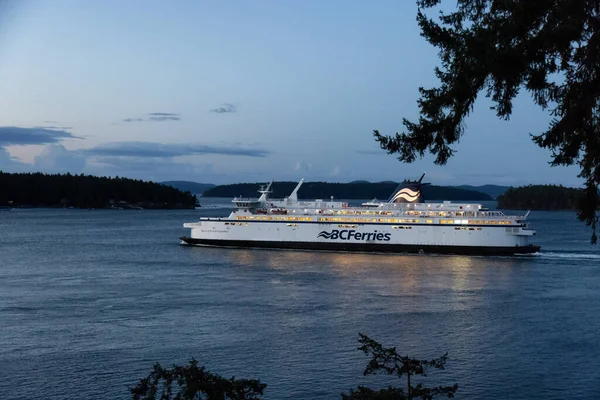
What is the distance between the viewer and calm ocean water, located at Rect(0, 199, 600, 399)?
52.9ft

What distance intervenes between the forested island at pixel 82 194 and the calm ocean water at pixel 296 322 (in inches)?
4199

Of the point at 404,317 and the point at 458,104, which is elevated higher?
the point at 458,104

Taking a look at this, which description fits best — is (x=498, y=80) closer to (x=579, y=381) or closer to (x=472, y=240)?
(x=579, y=381)

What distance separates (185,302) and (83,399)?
11.8 metres

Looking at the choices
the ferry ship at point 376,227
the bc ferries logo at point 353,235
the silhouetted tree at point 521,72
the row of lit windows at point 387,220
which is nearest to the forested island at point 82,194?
the ferry ship at point 376,227

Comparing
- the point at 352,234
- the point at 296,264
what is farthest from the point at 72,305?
the point at 352,234

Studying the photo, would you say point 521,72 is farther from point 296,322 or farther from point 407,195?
point 407,195

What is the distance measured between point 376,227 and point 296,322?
1031 inches

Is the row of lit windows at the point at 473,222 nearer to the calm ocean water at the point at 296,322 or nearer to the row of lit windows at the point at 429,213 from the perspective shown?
the row of lit windows at the point at 429,213

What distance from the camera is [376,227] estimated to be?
158ft

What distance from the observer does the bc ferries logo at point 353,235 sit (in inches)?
1882

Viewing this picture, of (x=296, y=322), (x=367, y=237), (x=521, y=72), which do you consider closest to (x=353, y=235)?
(x=367, y=237)

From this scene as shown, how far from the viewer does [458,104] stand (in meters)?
8.50

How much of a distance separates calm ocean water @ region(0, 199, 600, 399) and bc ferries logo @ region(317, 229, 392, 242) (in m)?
5.15
